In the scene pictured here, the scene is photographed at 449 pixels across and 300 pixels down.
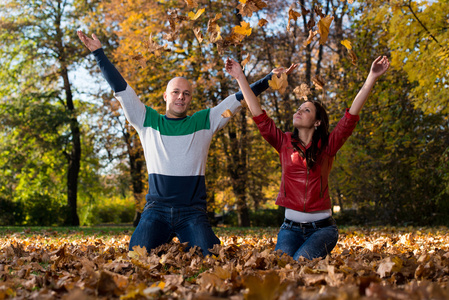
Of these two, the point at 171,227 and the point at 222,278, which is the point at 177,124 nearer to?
the point at 171,227

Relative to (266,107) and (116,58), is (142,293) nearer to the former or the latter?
(116,58)

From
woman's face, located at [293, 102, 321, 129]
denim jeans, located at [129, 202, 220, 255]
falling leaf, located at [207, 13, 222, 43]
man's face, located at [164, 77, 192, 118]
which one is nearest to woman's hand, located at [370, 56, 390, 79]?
woman's face, located at [293, 102, 321, 129]

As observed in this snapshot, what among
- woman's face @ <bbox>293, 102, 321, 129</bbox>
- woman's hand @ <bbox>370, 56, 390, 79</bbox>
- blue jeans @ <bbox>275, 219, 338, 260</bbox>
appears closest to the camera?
blue jeans @ <bbox>275, 219, 338, 260</bbox>

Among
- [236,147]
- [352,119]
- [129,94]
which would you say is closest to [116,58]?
[236,147]

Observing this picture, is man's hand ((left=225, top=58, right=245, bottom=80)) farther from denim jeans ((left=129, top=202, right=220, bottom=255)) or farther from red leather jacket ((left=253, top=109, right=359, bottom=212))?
denim jeans ((left=129, top=202, right=220, bottom=255))

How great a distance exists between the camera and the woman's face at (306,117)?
4168 millimetres

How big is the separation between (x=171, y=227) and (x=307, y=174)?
1.33 m

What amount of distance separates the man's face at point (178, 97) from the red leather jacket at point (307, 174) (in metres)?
0.74

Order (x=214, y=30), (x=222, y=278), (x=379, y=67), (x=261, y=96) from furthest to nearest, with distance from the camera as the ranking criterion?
(x=261, y=96) < (x=214, y=30) < (x=379, y=67) < (x=222, y=278)

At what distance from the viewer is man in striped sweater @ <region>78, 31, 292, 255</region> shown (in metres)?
3.96

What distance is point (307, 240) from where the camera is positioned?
151 inches

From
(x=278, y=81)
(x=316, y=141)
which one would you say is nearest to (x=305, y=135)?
(x=316, y=141)

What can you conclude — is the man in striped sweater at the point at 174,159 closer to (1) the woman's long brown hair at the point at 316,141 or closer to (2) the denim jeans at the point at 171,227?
(2) the denim jeans at the point at 171,227

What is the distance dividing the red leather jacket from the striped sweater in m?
0.52
